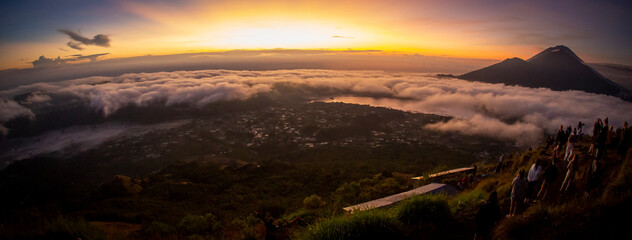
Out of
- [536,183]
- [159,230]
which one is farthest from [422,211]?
[159,230]

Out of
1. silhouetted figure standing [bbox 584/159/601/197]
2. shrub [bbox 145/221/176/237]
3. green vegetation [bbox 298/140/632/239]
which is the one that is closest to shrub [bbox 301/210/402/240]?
green vegetation [bbox 298/140/632/239]

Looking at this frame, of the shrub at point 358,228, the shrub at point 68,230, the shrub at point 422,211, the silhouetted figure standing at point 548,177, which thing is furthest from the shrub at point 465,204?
the shrub at point 68,230

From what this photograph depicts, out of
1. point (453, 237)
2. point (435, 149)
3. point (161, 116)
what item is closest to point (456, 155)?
point (435, 149)

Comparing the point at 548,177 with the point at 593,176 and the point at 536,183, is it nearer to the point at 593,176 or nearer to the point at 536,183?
the point at 593,176

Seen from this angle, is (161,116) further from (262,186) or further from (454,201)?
(454,201)

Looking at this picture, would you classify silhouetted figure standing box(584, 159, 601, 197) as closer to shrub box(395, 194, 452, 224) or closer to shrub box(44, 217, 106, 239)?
shrub box(395, 194, 452, 224)
